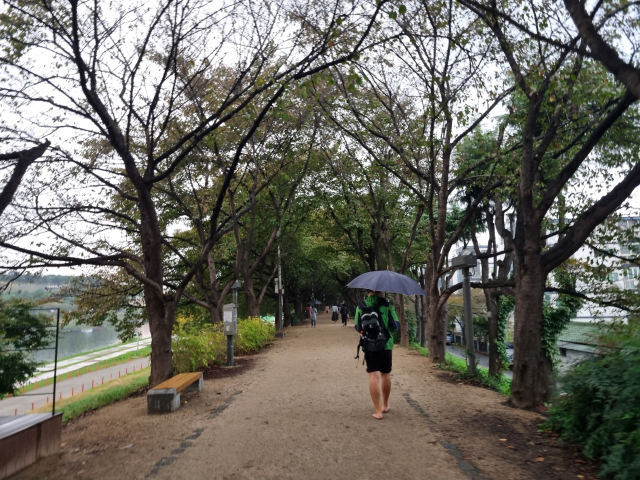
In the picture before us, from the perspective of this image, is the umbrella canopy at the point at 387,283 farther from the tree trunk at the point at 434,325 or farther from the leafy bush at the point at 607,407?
the tree trunk at the point at 434,325

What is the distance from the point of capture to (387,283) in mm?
7129

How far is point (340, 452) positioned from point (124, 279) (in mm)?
17088

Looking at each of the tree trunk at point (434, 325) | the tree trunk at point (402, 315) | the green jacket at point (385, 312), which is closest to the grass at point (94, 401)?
the green jacket at point (385, 312)

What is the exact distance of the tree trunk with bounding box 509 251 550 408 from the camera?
23.0ft

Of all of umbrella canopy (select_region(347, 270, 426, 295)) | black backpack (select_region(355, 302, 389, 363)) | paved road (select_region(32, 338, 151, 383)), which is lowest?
paved road (select_region(32, 338, 151, 383))

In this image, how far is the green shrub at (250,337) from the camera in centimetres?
1750

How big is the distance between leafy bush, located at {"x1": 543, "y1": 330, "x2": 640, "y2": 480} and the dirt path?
0.30 m

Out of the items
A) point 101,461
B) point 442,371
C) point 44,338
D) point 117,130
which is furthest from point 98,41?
point 442,371

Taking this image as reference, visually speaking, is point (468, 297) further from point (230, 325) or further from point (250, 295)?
point (250, 295)

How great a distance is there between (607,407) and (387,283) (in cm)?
318

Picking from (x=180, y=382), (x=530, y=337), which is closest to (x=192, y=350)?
(x=180, y=382)

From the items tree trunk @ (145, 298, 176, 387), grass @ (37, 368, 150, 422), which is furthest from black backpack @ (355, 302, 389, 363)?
tree trunk @ (145, 298, 176, 387)

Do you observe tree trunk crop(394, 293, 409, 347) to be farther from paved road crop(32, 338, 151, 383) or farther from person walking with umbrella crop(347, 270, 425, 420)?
person walking with umbrella crop(347, 270, 425, 420)

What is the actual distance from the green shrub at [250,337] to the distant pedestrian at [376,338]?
11.1m
